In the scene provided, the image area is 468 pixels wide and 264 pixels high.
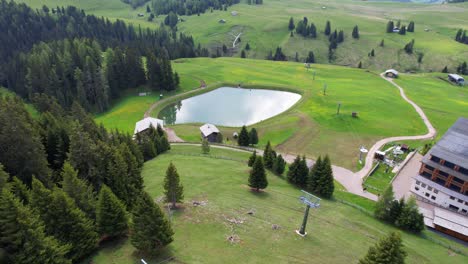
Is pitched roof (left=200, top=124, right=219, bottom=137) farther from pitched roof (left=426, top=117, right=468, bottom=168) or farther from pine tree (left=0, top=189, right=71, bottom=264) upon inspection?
pine tree (left=0, top=189, right=71, bottom=264)

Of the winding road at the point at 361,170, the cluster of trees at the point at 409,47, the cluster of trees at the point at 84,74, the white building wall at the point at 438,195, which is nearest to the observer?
the white building wall at the point at 438,195

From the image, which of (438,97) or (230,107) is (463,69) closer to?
(438,97)

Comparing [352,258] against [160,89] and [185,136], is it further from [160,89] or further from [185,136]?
[160,89]

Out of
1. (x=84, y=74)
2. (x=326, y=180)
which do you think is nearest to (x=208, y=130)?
(x=326, y=180)

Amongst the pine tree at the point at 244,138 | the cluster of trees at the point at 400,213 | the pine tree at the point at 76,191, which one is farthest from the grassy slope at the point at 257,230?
the pine tree at the point at 244,138

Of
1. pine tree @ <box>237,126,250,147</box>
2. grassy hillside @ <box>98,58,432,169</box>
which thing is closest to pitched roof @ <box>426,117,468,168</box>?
grassy hillside @ <box>98,58,432,169</box>

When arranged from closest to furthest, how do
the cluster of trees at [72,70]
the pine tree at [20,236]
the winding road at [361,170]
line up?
the pine tree at [20,236], the winding road at [361,170], the cluster of trees at [72,70]

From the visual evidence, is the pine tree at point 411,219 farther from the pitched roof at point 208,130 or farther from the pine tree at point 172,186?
the pitched roof at point 208,130
